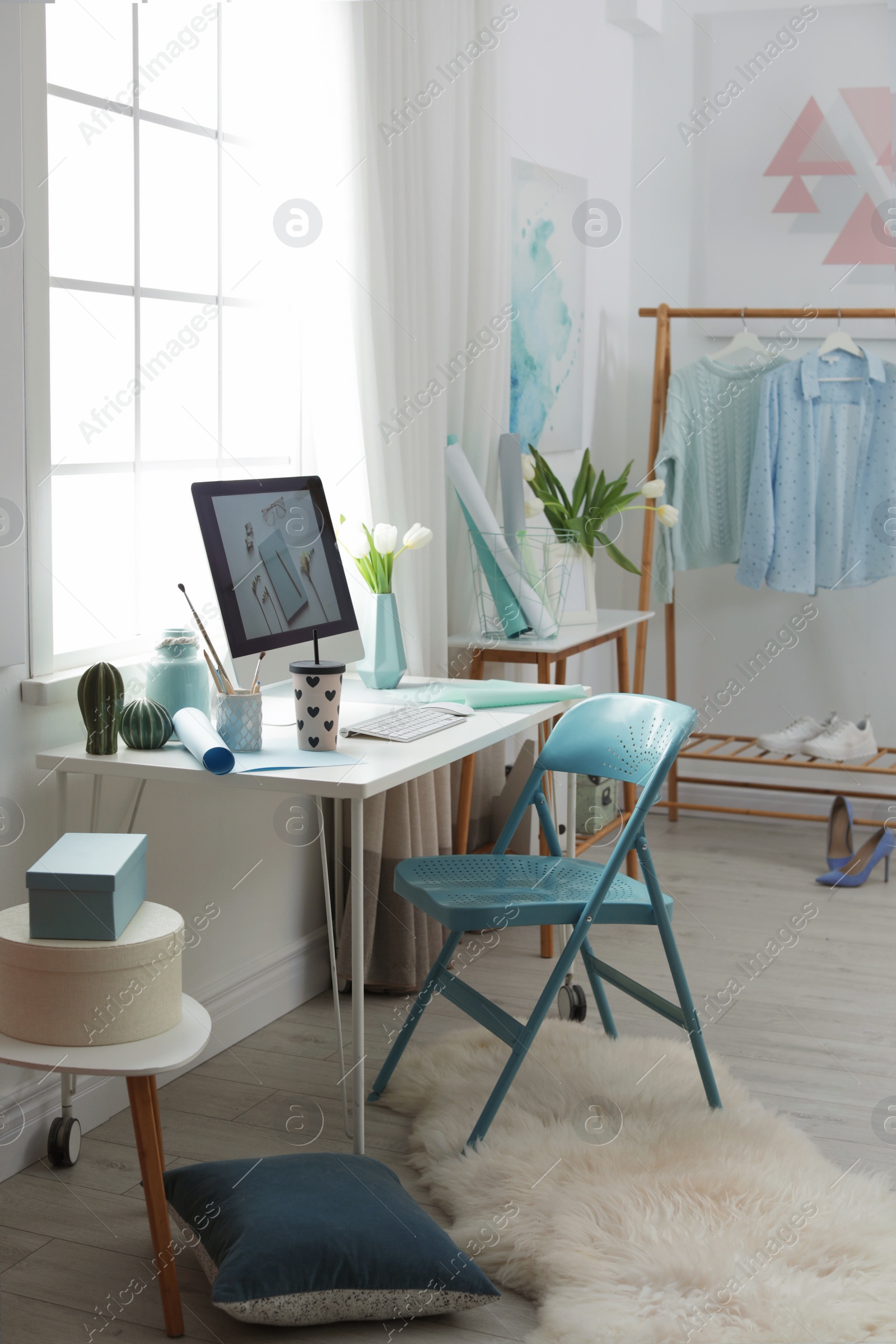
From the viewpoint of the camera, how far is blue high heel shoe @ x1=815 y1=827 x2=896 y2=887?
3941 mm

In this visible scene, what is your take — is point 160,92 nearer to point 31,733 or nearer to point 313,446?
point 313,446

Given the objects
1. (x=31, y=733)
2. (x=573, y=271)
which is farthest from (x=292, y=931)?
(x=573, y=271)

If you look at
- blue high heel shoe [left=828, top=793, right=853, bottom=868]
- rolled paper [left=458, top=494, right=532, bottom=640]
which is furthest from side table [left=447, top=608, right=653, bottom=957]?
blue high heel shoe [left=828, top=793, right=853, bottom=868]

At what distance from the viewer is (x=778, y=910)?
3721 millimetres

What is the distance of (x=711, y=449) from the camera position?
4.48m

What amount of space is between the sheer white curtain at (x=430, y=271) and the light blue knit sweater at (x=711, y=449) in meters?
0.99

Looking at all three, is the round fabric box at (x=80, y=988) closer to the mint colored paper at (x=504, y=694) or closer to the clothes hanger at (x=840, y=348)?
the mint colored paper at (x=504, y=694)

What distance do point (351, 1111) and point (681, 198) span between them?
11.5 ft

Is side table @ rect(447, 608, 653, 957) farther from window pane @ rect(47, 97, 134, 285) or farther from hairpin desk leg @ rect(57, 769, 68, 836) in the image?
window pane @ rect(47, 97, 134, 285)

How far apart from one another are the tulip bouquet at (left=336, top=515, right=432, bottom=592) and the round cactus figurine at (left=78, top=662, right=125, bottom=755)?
0.75 metres

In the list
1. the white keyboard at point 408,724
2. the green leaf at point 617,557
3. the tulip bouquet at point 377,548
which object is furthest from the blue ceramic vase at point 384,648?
the green leaf at point 617,557

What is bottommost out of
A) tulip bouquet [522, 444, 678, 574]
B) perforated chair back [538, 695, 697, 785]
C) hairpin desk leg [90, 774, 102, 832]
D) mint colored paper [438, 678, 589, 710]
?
hairpin desk leg [90, 774, 102, 832]

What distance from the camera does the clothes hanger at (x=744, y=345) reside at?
177 inches

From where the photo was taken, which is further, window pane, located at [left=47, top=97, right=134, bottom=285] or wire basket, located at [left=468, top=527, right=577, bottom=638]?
wire basket, located at [left=468, top=527, right=577, bottom=638]
